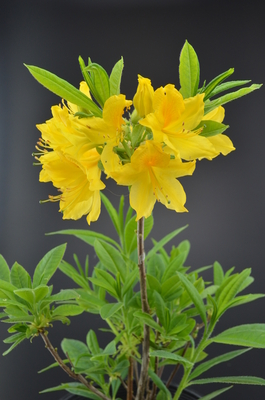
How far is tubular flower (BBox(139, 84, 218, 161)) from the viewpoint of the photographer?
0.54m

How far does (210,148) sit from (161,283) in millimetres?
428

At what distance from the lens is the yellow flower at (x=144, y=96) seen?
55 centimetres

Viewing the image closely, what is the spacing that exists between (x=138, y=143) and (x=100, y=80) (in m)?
0.11

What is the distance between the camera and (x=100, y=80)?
0.58m

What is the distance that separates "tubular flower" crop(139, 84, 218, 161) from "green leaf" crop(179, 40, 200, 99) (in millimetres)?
73

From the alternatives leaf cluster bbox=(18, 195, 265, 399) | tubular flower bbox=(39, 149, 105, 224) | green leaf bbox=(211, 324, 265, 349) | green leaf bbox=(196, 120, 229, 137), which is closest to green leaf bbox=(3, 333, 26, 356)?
leaf cluster bbox=(18, 195, 265, 399)

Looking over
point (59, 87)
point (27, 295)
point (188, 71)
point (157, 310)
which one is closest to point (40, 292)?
point (27, 295)

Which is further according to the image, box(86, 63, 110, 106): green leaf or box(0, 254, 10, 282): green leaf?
box(0, 254, 10, 282): green leaf

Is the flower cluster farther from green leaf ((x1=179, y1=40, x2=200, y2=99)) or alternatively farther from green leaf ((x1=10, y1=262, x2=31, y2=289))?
green leaf ((x1=10, y1=262, x2=31, y2=289))

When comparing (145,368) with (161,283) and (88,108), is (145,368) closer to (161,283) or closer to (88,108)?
(161,283)

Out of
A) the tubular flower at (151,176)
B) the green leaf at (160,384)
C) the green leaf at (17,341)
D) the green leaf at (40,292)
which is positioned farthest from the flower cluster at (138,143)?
the green leaf at (160,384)

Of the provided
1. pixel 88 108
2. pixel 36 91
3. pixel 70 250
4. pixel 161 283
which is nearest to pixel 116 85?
pixel 88 108

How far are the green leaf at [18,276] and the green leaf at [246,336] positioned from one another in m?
0.40

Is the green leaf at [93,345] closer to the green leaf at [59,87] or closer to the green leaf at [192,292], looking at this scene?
the green leaf at [192,292]
